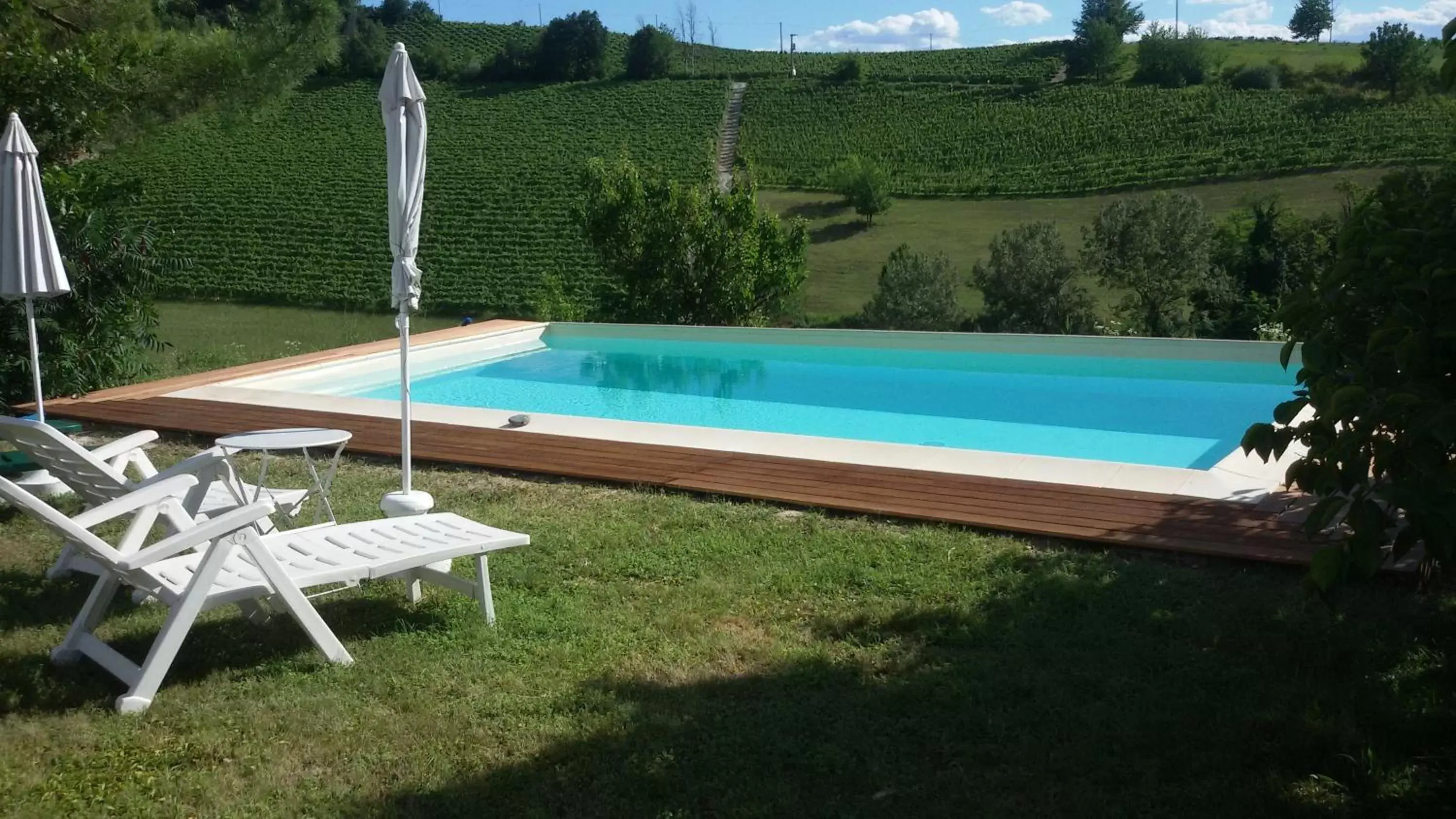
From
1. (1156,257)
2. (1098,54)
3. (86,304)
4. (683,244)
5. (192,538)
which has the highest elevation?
(1098,54)

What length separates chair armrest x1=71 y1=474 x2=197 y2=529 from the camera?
3.68 metres

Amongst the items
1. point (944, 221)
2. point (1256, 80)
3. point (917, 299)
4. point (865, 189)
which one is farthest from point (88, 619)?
point (1256, 80)

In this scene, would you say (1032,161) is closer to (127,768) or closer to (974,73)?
(974,73)

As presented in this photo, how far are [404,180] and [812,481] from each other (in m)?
2.53

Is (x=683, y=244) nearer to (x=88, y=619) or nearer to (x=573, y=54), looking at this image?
(x=88, y=619)

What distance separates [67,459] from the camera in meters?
4.12

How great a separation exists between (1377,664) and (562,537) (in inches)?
121

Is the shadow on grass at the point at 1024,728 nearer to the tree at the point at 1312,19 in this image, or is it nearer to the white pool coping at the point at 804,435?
the white pool coping at the point at 804,435

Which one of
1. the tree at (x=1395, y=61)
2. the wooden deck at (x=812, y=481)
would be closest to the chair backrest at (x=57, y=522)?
the wooden deck at (x=812, y=481)

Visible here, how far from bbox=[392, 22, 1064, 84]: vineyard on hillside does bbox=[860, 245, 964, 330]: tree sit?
32774mm

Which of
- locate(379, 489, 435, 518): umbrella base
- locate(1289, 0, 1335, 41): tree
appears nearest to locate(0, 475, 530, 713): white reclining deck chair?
locate(379, 489, 435, 518): umbrella base

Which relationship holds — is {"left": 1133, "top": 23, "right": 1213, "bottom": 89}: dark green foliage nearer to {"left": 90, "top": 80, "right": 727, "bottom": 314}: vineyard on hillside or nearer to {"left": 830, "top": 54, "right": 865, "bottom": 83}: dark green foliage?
{"left": 830, "top": 54, "right": 865, "bottom": 83}: dark green foliage

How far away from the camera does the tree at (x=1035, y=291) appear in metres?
17.5

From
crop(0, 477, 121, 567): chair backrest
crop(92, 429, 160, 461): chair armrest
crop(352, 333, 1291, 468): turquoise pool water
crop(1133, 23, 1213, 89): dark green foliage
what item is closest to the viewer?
crop(0, 477, 121, 567): chair backrest
